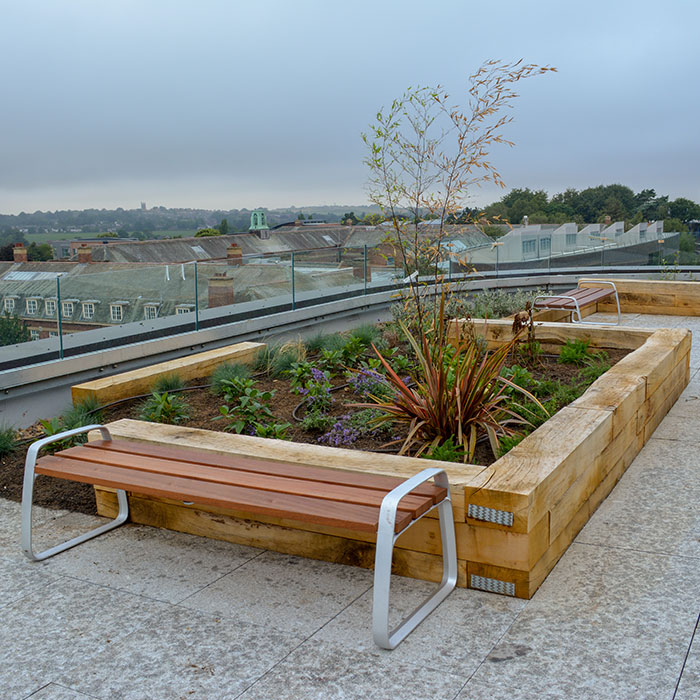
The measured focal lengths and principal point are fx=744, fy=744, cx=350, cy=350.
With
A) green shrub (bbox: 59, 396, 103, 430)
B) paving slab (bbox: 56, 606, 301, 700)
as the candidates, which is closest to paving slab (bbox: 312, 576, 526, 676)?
paving slab (bbox: 56, 606, 301, 700)

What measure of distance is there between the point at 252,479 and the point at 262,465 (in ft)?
0.75

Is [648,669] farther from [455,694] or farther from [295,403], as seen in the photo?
[295,403]

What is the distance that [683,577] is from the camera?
3.29 meters

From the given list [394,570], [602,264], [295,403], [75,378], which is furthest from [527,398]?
[602,264]

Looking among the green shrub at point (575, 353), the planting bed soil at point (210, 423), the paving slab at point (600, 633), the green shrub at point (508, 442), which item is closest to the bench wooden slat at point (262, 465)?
the planting bed soil at point (210, 423)

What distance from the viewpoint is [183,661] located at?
2.74 meters

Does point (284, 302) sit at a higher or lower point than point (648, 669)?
higher

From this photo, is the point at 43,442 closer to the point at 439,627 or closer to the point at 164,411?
the point at 164,411

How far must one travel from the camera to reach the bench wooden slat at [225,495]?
9.35ft

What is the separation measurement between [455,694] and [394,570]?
0.98 metres

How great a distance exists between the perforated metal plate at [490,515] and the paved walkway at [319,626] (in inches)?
13.5

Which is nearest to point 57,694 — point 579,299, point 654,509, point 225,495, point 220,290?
point 225,495

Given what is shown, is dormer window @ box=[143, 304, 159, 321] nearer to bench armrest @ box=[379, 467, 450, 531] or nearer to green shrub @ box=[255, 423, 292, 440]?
green shrub @ box=[255, 423, 292, 440]

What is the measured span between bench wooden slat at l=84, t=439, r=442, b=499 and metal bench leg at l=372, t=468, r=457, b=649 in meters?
0.14
